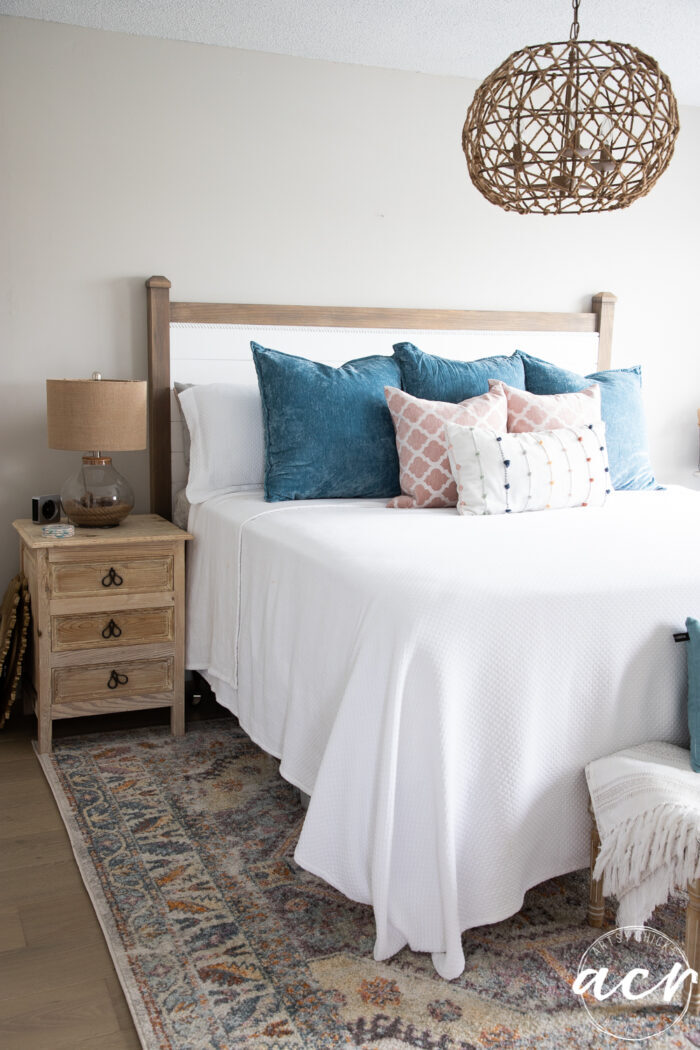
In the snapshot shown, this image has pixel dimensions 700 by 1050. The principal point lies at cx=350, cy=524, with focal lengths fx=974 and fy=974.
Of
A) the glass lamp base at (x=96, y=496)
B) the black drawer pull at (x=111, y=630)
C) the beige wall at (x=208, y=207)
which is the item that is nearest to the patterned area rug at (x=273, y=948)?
the black drawer pull at (x=111, y=630)

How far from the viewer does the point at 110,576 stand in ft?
9.73

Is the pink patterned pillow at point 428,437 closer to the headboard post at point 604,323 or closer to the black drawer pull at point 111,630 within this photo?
the black drawer pull at point 111,630

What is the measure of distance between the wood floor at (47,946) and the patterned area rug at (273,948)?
1.4 inches

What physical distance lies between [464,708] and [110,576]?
149cm

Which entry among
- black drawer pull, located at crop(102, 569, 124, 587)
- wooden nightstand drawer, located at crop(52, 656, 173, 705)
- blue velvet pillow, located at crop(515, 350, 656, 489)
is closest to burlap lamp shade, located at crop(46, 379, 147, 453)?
black drawer pull, located at crop(102, 569, 124, 587)

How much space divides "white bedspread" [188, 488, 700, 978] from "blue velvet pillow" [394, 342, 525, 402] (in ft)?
3.79

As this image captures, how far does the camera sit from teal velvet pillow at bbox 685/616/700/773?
186 cm

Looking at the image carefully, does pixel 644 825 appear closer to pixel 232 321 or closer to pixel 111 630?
pixel 111 630

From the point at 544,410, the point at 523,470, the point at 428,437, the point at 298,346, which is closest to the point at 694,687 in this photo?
the point at 523,470

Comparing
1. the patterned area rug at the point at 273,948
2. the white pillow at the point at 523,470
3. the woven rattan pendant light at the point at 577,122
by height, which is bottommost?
the patterned area rug at the point at 273,948

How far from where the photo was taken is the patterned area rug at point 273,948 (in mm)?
1701

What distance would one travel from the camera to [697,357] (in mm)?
4574

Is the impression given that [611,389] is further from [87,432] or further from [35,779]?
[35,779]

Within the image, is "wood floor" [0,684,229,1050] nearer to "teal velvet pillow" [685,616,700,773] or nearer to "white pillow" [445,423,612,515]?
"teal velvet pillow" [685,616,700,773]
